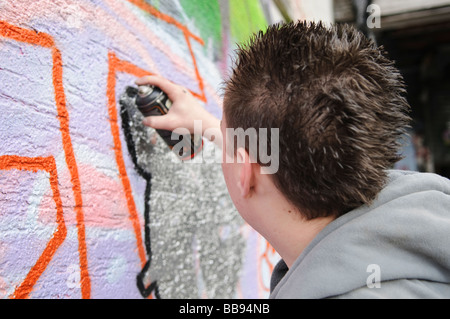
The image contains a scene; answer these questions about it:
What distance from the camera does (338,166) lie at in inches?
37.4

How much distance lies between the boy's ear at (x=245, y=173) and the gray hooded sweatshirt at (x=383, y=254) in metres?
0.23

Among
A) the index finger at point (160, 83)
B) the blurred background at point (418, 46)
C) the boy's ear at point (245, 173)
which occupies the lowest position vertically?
the boy's ear at point (245, 173)

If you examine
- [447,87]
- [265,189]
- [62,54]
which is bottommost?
[265,189]

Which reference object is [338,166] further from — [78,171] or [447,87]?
[447,87]

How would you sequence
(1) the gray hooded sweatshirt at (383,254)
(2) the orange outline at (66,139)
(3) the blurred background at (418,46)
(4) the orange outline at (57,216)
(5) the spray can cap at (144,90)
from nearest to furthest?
(1) the gray hooded sweatshirt at (383,254)
(4) the orange outline at (57,216)
(2) the orange outline at (66,139)
(5) the spray can cap at (144,90)
(3) the blurred background at (418,46)

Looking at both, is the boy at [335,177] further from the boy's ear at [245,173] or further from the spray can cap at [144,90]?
the spray can cap at [144,90]

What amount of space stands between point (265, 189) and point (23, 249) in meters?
0.65

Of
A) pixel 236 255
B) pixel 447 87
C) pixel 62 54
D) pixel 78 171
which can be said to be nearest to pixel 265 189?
pixel 78 171

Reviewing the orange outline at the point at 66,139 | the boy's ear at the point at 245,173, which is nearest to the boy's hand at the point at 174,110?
the orange outline at the point at 66,139

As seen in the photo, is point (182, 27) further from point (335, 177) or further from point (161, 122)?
point (335, 177)

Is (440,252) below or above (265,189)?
below

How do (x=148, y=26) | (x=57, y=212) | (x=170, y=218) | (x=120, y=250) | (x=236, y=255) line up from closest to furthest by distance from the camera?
1. (x=57, y=212)
2. (x=120, y=250)
3. (x=148, y=26)
4. (x=170, y=218)
5. (x=236, y=255)

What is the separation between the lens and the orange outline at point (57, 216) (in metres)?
1.04
